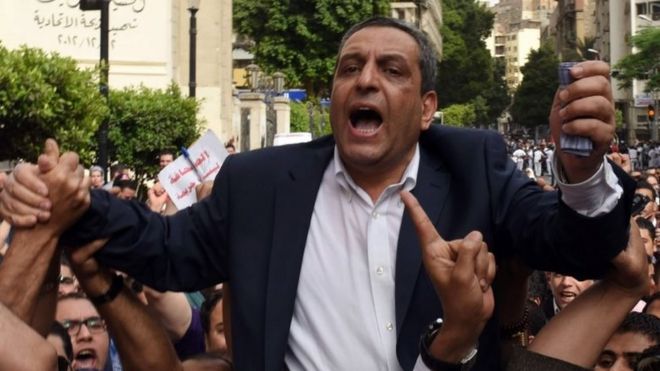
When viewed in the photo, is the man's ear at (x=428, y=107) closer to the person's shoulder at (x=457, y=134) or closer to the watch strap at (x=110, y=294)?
the person's shoulder at (x=457, y=134)

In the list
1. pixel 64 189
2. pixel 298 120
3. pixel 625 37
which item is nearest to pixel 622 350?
pixel 64 189

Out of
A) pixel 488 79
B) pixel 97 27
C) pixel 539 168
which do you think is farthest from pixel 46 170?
pixel 488 79

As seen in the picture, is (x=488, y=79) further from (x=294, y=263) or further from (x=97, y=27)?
(x=294, y=263)

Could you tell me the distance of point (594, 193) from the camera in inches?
124

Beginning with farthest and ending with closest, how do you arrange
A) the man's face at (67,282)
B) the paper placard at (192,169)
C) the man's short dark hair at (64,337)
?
the paper placard at (192,169), the man's face at (67,282), the man's short dark hair at (64,337)

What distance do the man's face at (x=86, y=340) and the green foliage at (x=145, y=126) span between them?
22.3 m

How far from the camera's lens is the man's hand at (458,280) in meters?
3.10

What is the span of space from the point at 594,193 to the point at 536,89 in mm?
106437

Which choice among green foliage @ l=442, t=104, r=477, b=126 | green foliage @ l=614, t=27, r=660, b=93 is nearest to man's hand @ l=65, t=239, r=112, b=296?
green foliage @ l=614, t=27, r=660, b=93

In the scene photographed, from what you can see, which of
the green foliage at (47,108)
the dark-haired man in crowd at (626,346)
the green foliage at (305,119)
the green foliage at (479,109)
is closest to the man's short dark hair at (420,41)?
the dark-haired man in crowd at (626,346)

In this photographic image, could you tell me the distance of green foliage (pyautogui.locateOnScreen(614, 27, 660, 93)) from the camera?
50188 millimetres

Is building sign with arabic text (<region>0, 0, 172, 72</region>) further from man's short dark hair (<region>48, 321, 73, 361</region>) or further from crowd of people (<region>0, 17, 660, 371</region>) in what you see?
crowd of people (<region>0, 17, 660, 371</region>)

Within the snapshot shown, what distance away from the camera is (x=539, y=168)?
48.2 metres

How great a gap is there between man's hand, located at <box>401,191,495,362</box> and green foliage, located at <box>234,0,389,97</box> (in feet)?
169
